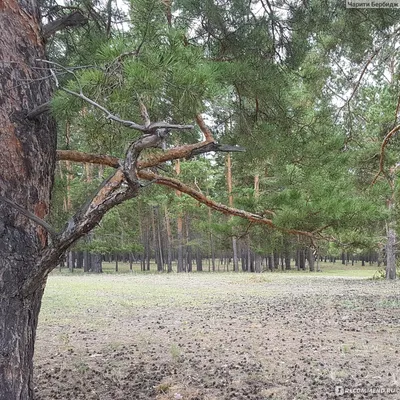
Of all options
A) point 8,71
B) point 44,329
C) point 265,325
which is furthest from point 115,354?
point 8,71

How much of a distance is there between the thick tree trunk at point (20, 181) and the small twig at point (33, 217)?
0.22 feet

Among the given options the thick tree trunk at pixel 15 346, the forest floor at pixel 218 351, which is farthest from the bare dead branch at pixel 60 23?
the forest floor at pixel 218 351

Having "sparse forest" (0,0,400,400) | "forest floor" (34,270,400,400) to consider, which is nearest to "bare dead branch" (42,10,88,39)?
"sparse forest" (0,0,400,400)

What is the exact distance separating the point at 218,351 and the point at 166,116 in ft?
10.0

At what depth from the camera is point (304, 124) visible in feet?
11.7

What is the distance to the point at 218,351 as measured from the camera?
4.49m

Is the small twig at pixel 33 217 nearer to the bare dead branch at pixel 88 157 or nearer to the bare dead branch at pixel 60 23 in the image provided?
the bare dead branch at pixel 88 157

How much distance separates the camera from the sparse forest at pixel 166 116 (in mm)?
1858

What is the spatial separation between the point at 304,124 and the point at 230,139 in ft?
2.12

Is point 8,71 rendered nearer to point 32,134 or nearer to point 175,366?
point 32,134

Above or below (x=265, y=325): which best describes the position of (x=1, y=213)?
above

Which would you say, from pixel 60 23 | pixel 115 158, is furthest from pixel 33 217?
pixel 60 23

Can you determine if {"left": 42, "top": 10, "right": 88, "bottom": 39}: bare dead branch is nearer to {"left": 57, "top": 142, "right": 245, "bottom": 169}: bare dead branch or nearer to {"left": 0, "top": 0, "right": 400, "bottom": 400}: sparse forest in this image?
{"left": 0, "top": 0, "right": 400, "bottom": 400}: sparse forest

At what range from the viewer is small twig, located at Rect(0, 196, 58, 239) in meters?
1.90
